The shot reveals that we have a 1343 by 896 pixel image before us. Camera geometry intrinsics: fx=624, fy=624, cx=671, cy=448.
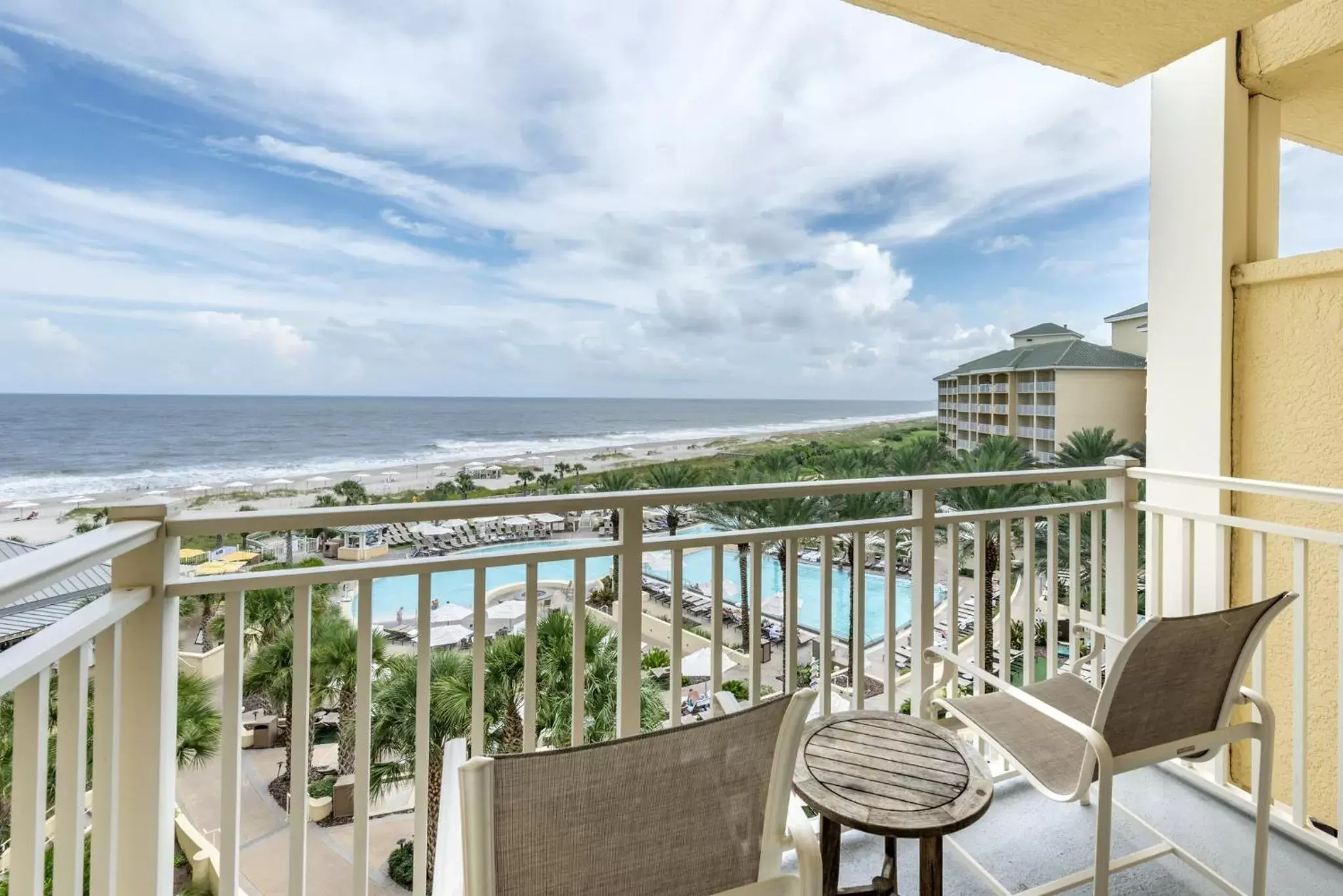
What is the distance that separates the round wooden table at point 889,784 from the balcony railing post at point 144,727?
126 cm

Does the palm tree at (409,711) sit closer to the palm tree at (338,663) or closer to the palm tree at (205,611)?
the palm tree at (338,663)

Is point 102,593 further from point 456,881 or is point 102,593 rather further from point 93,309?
point 93,309

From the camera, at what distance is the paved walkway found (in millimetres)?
6457

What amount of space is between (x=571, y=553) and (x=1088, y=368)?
6.70 metres

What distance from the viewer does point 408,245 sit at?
21.5 metres

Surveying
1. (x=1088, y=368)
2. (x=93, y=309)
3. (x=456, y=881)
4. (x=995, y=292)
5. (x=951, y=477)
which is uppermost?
(x=995, y=292)

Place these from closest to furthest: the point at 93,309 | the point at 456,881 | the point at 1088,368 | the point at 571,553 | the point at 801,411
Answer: the point at 456,881 < the point at 571,553 < the point at 1088,368 < the point at 93,309 < the point at 801,411

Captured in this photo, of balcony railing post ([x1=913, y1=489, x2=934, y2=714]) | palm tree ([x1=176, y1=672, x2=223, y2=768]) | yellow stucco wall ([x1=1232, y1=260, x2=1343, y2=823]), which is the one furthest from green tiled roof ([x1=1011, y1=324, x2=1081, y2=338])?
palm tree ([x1=176, y1=672, x2=223, y2=768])

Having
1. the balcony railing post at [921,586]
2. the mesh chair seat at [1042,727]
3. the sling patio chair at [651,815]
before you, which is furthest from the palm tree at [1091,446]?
the sling patio chair at [651,815]

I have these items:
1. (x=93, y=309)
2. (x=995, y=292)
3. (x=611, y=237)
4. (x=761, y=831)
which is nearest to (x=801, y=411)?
(x=995, y=292)

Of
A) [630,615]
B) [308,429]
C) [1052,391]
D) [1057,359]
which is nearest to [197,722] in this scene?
[630,615]

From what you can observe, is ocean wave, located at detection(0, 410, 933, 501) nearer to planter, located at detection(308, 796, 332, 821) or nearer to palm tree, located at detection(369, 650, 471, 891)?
planter, located at detection(308, 796, 332, 821)

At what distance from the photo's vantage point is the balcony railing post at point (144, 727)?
123 cm

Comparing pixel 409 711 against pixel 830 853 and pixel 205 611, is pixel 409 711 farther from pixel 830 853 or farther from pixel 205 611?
pixel 830 853
